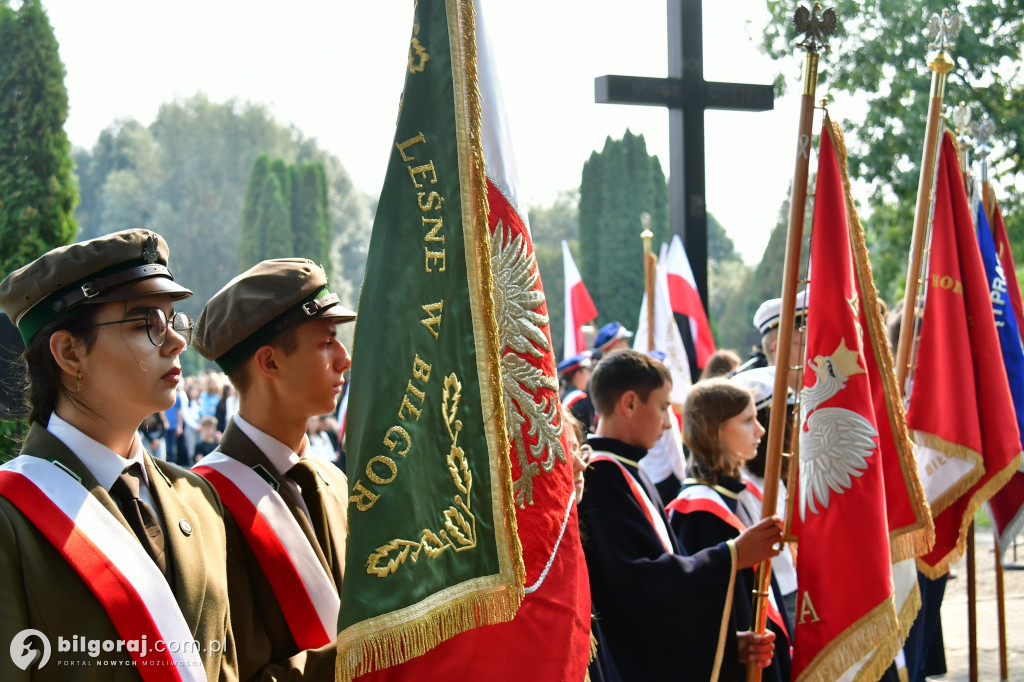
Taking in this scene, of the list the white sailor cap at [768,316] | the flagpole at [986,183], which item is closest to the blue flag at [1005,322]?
the flagpole at [986,183]

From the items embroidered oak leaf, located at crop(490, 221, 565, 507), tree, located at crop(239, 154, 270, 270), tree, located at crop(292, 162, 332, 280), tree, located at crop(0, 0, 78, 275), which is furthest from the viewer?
tree, located at crop(292, 162, 332, 280)

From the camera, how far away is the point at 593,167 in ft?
135

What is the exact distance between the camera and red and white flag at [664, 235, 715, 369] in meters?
7.09

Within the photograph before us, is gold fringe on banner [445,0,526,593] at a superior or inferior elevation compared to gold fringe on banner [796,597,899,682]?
superior

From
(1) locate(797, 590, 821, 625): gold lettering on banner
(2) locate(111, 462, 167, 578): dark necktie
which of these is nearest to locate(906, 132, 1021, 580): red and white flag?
(1) locate(797, 590, 821, 625): gold lettering on banner

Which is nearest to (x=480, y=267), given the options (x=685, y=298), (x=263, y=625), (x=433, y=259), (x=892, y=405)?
(x=433, y=259)

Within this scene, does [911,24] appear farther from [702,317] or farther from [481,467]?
[481,467]

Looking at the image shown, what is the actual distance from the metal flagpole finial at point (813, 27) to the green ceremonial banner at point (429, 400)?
5.37 feet

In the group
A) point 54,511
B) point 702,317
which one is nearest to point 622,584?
point 54,511

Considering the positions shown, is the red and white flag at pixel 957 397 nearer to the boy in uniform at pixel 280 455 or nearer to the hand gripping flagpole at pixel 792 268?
the hand gripping flagpole at pixel 792 268

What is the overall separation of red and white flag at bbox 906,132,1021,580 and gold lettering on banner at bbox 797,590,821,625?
1.53 meters

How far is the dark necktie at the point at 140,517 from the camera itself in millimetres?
2020

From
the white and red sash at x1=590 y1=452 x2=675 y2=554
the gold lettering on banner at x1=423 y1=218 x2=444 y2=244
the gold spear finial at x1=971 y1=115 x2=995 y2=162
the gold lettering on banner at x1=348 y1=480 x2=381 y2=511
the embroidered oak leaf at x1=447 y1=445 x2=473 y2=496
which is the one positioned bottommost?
the white and red sash at x1=590 y1=452 x2=675 y2=554

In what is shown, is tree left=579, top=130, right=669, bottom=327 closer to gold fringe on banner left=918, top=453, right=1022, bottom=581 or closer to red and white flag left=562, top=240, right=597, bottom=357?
red and white flag left=562, top=240, right=597, bottom=357
